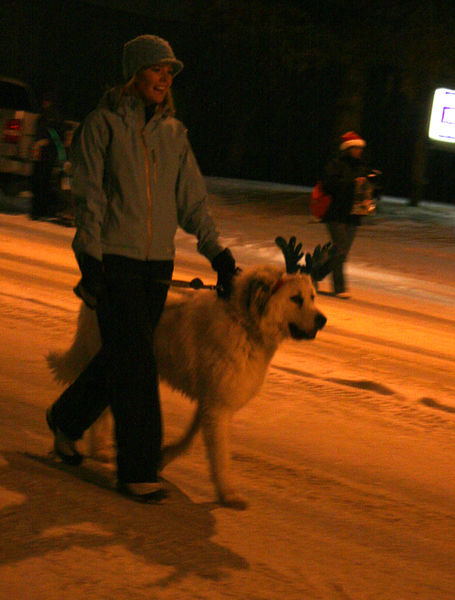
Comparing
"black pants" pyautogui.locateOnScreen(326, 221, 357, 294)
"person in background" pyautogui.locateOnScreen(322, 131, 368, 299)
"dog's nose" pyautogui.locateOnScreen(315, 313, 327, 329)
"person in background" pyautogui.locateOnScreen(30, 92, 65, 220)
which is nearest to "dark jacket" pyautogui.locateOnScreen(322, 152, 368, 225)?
"person in background" pyautogui.locateOnScreen(322, 131, 368, 299)

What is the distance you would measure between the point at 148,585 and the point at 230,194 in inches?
757

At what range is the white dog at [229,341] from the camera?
15.1 ft

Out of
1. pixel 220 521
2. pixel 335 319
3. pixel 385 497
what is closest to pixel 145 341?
pixel 220 521

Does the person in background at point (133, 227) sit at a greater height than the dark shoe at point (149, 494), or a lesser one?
greater

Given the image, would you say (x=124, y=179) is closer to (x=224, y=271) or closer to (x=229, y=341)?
(x=224, y=271)

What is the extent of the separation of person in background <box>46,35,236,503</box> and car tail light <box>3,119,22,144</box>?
12.1 m

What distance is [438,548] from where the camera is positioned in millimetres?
4359

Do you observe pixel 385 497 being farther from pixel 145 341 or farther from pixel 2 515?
pixel 2 515

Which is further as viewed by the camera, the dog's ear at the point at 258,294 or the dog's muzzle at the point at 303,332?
the dog's muzzle at the point at 303,332

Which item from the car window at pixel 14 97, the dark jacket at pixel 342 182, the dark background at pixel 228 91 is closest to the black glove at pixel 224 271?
the dark jacket at pixel 342 182

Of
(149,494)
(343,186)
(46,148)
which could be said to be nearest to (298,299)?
(149,494)

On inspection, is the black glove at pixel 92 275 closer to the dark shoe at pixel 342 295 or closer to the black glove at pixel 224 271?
the black glove at pixel 224 271

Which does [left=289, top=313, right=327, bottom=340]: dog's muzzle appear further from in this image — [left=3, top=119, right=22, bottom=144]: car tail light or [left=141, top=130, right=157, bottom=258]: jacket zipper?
[left=3, top=119, right=22, bottom=144]: car tail light

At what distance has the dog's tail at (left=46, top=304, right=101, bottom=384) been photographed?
16.1ft
